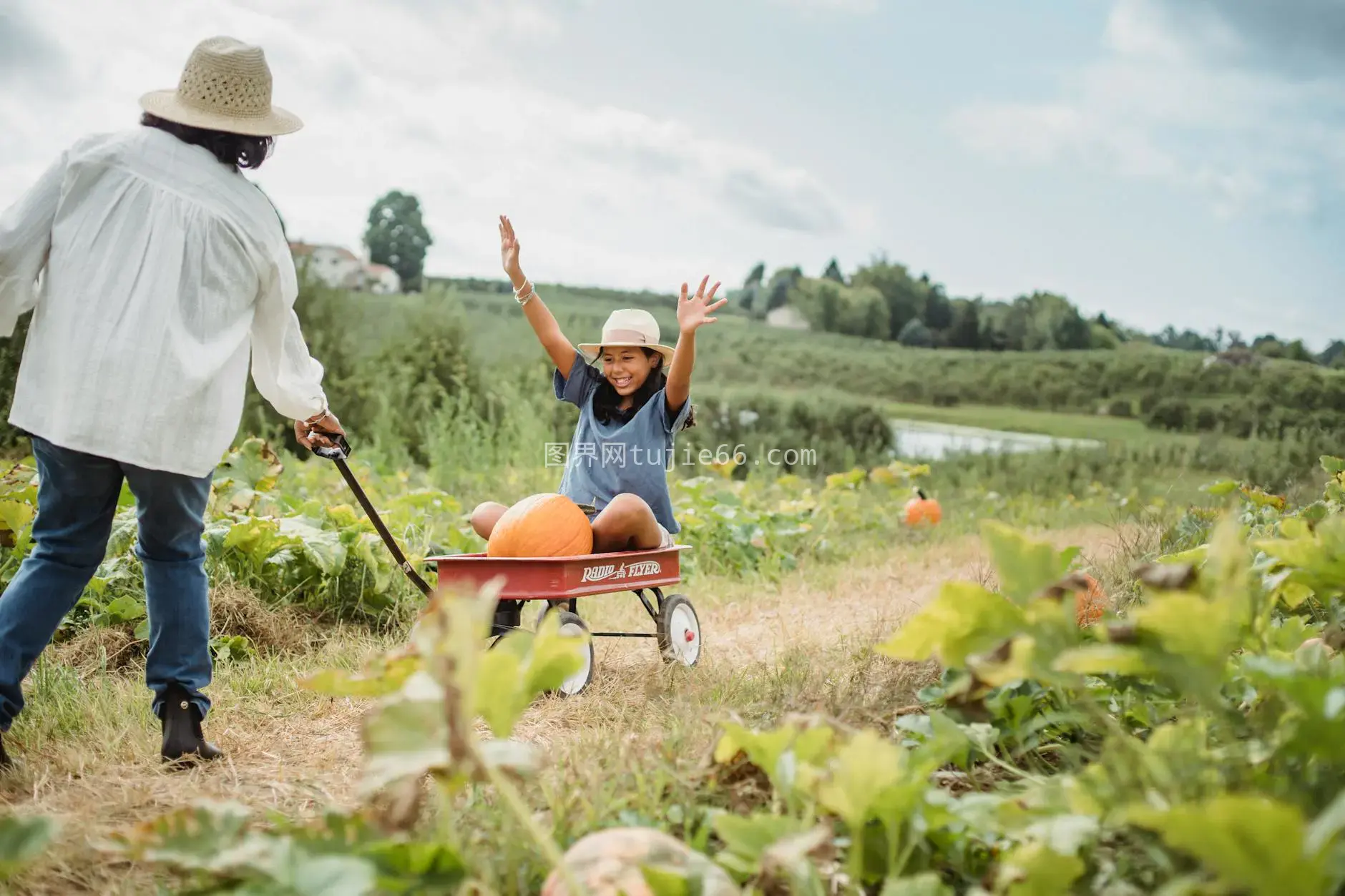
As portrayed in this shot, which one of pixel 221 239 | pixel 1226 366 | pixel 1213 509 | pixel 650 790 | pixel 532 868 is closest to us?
pixel 532 868

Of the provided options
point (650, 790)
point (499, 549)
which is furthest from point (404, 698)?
point (499, 549)

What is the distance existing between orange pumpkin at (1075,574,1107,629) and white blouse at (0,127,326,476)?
2051 mm

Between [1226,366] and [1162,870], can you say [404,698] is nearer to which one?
[1162,870]

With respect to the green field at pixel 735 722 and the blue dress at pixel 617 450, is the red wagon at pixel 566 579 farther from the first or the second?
the blue dress at pixel 617 450

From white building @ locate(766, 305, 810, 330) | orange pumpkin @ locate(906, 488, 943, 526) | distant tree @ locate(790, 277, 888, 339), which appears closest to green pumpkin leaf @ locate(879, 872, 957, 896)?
orange pumpkin @ locate(906, 488, 943, 526)

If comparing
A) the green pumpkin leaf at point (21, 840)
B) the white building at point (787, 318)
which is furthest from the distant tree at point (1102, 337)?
the green pumpkin leaf at point (21, 840)

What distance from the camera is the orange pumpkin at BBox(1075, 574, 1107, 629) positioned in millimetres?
2619

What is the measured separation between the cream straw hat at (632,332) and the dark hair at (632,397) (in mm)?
78

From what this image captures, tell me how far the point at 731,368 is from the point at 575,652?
56.0ft

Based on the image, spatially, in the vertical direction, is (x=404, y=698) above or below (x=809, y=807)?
above

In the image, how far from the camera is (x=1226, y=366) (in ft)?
46.8

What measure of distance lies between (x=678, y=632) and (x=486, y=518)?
805 millimetres

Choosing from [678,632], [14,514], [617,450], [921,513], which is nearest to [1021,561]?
[678,632]

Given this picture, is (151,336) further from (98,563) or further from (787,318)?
(787,318)
